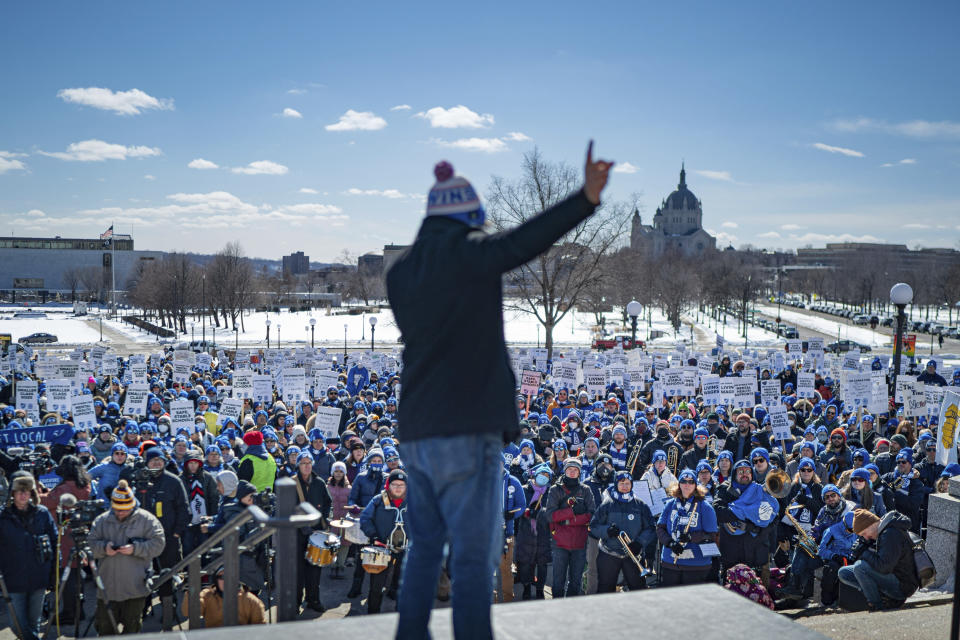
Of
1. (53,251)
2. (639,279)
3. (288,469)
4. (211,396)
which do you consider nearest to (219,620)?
(288,469)

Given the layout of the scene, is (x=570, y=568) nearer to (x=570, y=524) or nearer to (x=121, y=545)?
(x=570, y=524)

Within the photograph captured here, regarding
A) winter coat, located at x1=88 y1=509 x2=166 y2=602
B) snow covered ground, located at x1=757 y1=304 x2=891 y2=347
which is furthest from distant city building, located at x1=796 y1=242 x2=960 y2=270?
winter coat, located at x1=88 y1=509 x2=166 y2=602

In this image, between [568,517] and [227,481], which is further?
[227,481]

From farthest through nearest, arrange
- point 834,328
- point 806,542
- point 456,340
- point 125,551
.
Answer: point 834,328 → point 806,542 → point 125,551 → point 456,340

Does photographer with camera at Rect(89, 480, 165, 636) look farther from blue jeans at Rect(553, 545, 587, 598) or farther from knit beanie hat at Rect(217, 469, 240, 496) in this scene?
blue jeans at Rect(553, 545, 587, 598)

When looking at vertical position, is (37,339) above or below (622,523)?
below

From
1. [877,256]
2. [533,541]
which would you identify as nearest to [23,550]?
[533,541]

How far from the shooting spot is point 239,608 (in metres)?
6.17

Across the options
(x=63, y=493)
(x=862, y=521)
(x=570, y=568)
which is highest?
(x=862, y=521)

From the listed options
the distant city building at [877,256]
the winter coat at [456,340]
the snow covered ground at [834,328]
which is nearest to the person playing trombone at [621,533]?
the winter coat at [456,340]

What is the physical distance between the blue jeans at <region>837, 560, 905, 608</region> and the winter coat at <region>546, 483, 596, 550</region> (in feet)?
8.70

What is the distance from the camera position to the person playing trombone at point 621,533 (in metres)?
7.73

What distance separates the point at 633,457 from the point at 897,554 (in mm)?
4961

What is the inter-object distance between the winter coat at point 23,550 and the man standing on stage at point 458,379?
5.42 m
